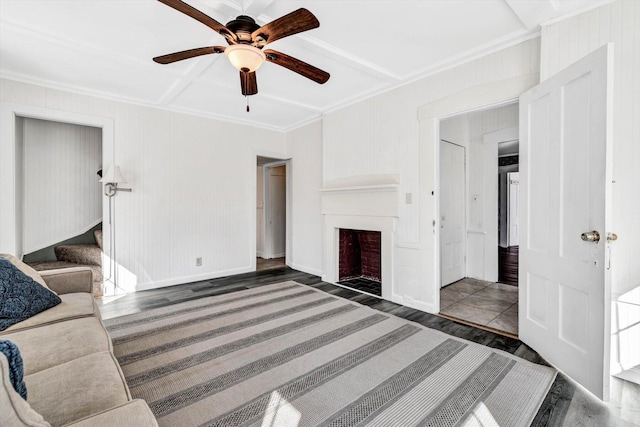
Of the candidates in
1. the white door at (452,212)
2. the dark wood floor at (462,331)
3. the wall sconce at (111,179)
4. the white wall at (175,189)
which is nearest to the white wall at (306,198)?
the dark wood floor at (462,331)

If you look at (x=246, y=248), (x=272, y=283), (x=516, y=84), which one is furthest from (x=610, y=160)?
(x=246, y=248)

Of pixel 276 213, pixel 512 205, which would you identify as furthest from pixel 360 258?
pixel 512 205

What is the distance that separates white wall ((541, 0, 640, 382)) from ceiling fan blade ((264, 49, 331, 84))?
1954 mm

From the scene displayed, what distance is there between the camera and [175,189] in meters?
4.27

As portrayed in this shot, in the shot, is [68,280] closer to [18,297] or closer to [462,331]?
[18,297]

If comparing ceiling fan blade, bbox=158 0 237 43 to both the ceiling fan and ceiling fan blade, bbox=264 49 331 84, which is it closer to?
the ceiling fan

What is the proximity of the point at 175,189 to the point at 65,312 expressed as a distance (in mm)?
2651

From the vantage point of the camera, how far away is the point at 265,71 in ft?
10.2

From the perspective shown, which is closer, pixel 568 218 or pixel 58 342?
pixel 58 342

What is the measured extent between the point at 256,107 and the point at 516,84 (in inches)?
123

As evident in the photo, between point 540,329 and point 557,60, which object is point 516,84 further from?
point 540,329

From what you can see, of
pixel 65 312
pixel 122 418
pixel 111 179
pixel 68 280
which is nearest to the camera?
pixel 122 418

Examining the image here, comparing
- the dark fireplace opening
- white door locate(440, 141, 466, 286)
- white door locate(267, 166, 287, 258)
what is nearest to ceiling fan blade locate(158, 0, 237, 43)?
the dark fireplace opening

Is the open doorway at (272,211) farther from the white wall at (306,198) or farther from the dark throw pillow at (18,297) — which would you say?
the dark throw pillow at (18,297)
